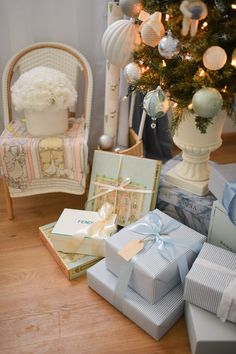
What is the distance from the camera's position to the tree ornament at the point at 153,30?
102 centimetres

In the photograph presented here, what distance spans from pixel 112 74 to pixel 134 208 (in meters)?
0.66

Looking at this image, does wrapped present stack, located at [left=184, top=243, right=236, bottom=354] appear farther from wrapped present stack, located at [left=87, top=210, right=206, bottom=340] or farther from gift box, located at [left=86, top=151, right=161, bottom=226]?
gift box, located at [left=86, top=151, right=161, bottom=226]

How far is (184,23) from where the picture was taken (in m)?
0.93

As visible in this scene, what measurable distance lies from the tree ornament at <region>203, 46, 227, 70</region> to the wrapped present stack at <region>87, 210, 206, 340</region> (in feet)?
1.81

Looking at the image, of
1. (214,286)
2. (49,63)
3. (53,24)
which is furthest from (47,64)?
(214,286)

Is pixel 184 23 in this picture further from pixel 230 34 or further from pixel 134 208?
pixel 134 208

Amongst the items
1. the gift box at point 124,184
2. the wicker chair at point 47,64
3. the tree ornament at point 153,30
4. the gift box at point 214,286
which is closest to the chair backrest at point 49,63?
the wicker chair at point 47,64

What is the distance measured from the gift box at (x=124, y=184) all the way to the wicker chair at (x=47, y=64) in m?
0.23

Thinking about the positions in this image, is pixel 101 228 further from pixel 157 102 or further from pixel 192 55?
pixel 192 55

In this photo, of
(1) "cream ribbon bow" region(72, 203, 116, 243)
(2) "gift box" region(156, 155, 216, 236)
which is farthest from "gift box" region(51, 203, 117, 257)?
(2) "gift box" region(156, 155, 216, 236)

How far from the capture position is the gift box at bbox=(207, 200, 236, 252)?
117 cm

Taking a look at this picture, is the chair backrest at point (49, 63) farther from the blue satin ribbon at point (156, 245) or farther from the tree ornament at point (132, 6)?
the blue satin ribbon at point (156, 245)

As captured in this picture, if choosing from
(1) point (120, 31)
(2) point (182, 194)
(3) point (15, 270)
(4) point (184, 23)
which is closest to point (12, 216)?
(3) point (15, 270)

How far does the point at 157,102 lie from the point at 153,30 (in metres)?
0.22
